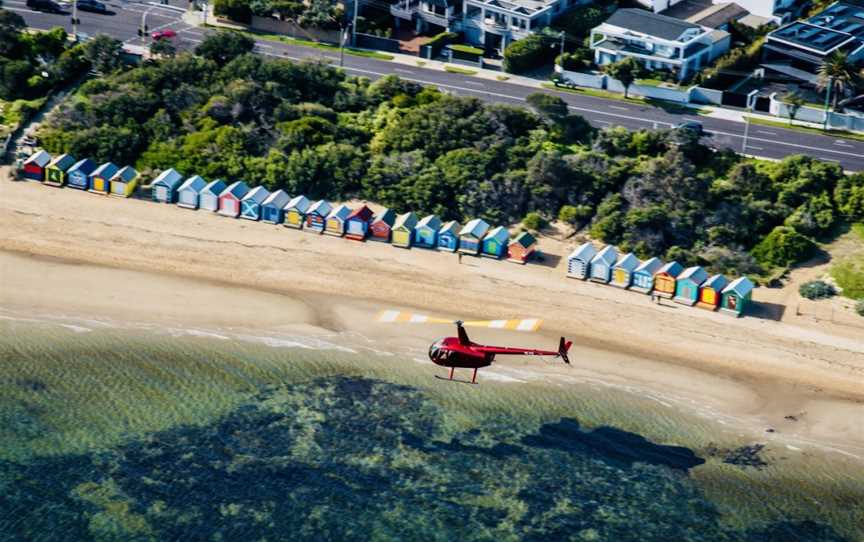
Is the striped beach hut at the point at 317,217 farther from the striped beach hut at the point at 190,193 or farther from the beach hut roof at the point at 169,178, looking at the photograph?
the beach hut roof at the point at 169,178

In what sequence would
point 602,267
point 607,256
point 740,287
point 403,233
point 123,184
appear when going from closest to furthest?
1. point 740,287
2. point 602,267
3. point 607,256
4. point 403,233
5. point 123,184

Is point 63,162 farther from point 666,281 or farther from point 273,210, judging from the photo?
point 666,281

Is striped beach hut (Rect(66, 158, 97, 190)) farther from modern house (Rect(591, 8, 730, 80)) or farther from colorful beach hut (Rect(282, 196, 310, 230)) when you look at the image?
modern house (Rect(591, 8, 730, 80))

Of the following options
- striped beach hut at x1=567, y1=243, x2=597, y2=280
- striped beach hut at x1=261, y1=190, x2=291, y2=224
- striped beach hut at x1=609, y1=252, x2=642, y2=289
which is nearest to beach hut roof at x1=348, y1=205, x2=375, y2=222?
striped beach hut at x1=261, y1=190, x2=291, y2=224

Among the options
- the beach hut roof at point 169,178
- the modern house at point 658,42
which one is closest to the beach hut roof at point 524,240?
the beach hut roof at point 169,178

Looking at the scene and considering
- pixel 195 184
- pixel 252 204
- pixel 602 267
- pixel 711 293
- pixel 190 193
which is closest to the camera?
pixel 711 293

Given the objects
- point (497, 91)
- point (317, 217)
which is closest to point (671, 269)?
point (317, 217)
